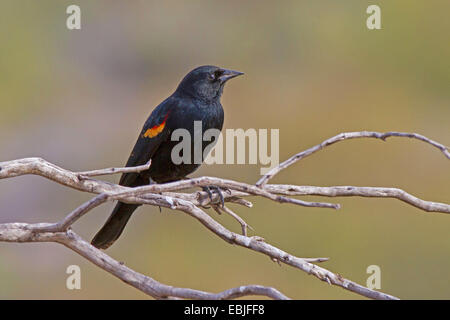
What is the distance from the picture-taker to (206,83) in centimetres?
512

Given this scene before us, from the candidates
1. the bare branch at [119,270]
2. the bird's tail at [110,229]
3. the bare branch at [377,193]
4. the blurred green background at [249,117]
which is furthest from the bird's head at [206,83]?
the blurred green background at [249,117]

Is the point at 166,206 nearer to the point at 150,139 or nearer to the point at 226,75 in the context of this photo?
the point at 150,139

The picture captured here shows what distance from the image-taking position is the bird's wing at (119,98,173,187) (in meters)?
4.87

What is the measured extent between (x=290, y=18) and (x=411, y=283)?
287 inches

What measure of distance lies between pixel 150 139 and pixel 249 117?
23.0 feet

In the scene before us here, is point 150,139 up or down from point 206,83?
down

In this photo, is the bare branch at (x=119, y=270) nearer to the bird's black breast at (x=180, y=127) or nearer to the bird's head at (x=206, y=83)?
the bird's black breast at (x=180, y=127)

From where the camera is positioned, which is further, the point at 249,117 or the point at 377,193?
the point at 249,117

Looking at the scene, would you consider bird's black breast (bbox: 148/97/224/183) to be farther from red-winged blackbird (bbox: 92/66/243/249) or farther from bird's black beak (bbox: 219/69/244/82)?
bird's black beak (bbox: 219/69/244/82)

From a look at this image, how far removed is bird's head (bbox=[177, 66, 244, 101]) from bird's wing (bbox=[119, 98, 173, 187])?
0.19m

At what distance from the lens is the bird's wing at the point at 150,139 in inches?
192

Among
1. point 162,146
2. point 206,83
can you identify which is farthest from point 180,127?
point 206,83
